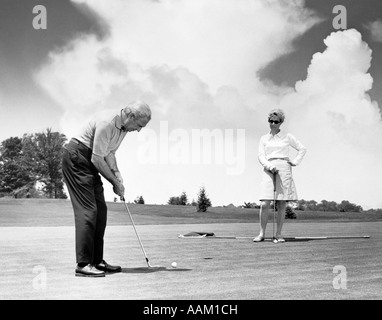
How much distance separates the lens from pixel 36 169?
2159 inches

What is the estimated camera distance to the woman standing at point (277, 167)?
973 centimetres

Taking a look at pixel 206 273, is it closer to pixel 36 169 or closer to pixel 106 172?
pixel 106 172

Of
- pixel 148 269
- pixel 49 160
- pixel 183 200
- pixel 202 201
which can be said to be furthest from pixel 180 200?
pixel 148 269

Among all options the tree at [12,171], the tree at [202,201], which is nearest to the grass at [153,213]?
the tree at [202,201]

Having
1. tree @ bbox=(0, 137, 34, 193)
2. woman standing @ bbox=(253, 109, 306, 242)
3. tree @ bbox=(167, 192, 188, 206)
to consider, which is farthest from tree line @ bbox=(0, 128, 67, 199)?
woman standing @ bbox=(253, 109, 306, 242)

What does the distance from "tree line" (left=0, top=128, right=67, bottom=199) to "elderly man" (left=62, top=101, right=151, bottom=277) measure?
1806 inches

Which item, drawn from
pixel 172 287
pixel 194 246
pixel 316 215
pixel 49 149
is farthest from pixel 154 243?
pixel 49 149

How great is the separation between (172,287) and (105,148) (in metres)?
1.51

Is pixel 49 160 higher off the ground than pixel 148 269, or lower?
higher

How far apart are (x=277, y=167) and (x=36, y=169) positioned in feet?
157

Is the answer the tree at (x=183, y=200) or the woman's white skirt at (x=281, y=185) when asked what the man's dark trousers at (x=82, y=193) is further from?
the tree at (x=183, y=200)

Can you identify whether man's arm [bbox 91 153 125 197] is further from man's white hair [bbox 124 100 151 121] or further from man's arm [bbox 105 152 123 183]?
man's white hair [bbox 124 100 151 121]

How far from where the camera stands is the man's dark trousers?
18.0 feet
